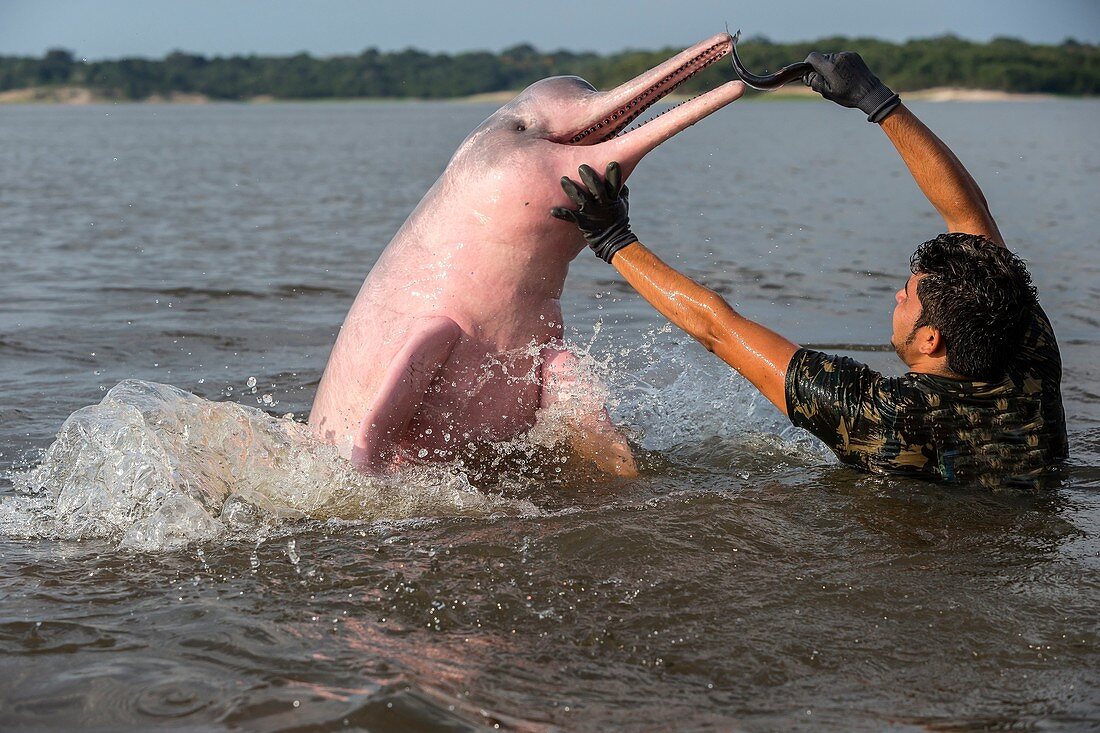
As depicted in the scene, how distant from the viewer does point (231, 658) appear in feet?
13.9

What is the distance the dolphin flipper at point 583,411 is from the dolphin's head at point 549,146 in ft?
2.12

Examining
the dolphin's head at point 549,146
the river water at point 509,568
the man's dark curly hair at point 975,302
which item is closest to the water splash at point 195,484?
the river water at point 509,568

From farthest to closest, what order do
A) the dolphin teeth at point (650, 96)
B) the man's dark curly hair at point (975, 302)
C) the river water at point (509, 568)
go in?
the man's dark curly hair at point (975, 302)
the dolphin teeth at point (650, 96)
the river water at point (509, 568)

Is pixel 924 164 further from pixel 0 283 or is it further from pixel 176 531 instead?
pixel 0 283

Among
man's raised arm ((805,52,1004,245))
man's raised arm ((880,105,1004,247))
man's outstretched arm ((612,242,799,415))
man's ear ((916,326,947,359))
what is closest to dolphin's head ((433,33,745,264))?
man's outstretched arm ((612,242,799,415))

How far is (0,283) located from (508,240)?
928 cm

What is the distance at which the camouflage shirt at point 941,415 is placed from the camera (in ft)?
18.7

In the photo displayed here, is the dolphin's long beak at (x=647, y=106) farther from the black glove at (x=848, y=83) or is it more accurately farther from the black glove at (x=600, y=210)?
the black glove at (x=848, y=83)

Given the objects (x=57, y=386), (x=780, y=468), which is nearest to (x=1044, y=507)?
(x=780, y=468)

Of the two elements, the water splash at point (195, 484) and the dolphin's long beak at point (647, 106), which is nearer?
the dolphin's long beak at point (647, 106)

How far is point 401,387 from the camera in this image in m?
5.89

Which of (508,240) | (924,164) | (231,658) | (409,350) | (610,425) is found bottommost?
(231,658)

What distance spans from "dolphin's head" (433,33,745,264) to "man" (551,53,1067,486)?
5.4 inches

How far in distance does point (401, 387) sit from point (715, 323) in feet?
5.13
